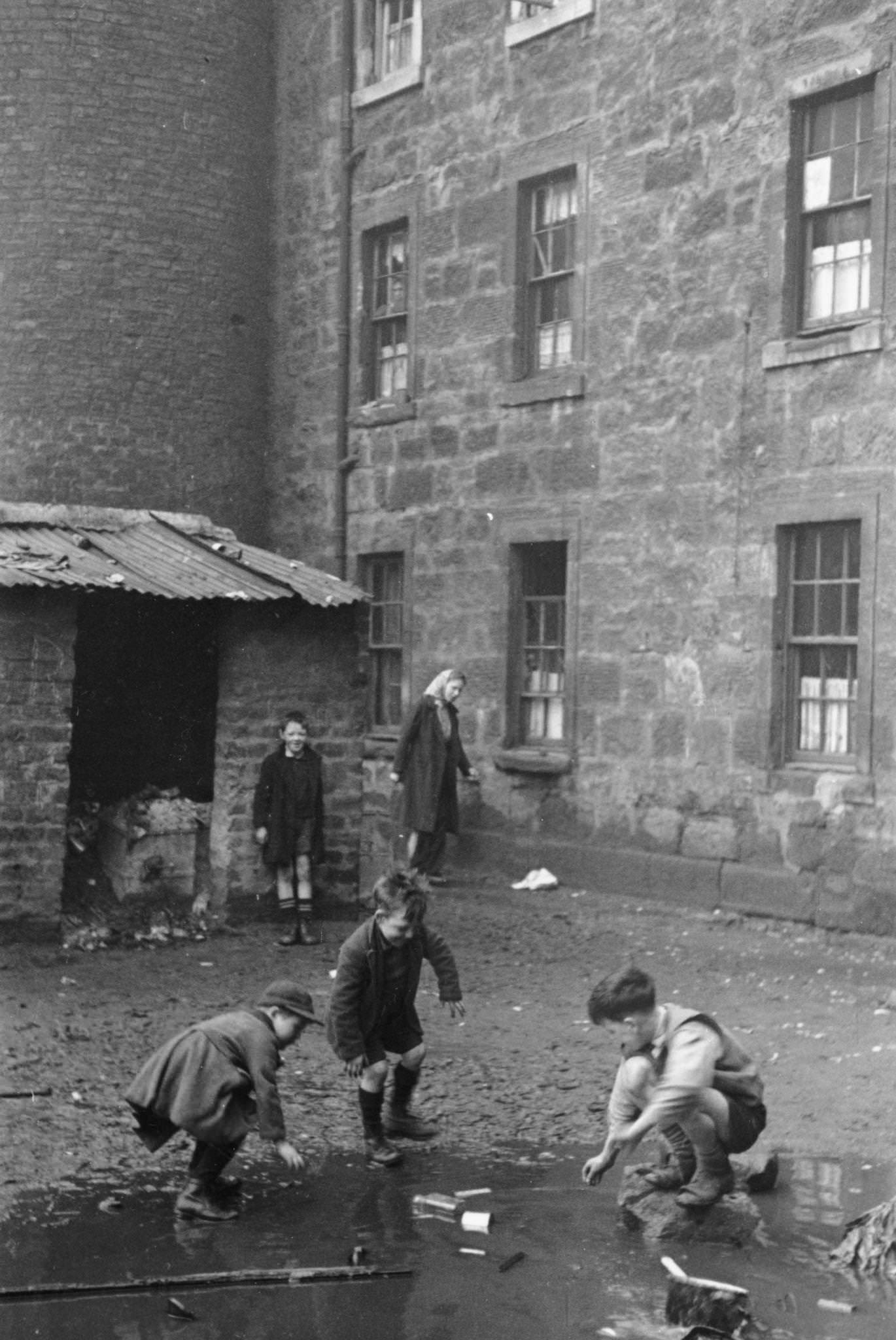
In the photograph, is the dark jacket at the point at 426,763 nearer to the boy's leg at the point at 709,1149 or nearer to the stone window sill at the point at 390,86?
the stone window sill at the point at 390,86

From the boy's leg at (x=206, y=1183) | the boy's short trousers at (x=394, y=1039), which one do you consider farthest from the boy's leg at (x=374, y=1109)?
the boy's leg at (x=206, y=1183)

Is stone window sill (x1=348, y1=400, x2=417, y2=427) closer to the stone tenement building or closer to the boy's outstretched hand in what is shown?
the stone tenement building

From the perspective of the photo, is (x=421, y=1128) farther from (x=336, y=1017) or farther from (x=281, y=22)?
(x=281, y=22)

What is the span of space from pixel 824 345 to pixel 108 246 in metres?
8.58

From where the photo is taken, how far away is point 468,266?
1791 centimetres

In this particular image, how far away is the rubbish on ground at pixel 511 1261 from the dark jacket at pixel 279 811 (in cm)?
736

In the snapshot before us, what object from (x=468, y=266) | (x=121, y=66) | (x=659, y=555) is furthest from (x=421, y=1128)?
(x=121, y=66)

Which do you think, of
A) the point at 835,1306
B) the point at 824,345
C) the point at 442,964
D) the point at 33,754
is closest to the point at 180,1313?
the point at 835,1306

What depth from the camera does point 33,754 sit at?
480 inches

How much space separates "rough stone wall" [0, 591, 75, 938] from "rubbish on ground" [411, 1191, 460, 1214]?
6.05 m

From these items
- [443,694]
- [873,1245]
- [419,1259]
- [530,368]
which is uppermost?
[530,368]

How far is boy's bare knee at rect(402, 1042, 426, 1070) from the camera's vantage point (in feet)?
25.7

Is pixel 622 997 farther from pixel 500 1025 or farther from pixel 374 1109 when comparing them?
pixel 500 1025

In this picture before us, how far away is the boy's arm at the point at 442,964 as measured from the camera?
7.79 metres
